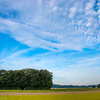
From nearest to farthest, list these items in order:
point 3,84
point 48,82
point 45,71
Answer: point 3,84
point 48,82
point 45,71

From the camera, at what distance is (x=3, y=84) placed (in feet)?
204

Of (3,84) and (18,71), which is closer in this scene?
(3,84)

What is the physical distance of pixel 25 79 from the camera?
64250 millimetres

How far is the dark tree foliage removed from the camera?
205ft

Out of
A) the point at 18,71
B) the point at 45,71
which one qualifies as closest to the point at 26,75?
the point at 18,71

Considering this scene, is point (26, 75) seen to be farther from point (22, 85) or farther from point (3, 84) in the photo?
point (3, 84)

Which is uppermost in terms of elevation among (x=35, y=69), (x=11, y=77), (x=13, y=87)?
(x=35, y=69)

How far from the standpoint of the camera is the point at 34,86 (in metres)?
64.2

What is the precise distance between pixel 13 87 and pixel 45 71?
19.5 meters

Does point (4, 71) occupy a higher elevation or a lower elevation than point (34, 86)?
higher

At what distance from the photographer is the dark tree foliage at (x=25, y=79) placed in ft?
205

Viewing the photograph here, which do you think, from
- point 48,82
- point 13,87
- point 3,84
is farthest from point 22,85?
point 48,82

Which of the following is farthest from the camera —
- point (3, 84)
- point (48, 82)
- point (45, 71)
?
point (45, 71)

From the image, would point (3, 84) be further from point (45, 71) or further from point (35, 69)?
point (45, 71)
